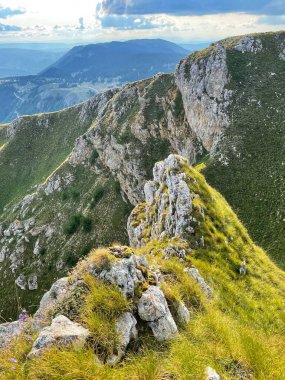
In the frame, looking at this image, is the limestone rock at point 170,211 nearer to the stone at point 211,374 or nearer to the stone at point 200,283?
the stone at point 200,283

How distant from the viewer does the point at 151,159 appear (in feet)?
308

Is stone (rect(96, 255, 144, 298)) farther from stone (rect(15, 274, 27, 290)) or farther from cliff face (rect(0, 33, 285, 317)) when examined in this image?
stone (rect(15, 274, 27, 290))

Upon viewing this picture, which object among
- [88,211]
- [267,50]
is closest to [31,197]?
[88,211]

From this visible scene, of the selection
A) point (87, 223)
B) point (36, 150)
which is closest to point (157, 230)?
point (87, 223)

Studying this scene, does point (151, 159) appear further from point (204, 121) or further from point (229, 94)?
point (229, 94)

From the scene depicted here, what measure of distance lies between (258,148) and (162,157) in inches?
1360

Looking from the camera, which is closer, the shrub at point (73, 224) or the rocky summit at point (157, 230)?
the rocky summit at point (157, 230)

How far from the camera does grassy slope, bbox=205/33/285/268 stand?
48844 mm

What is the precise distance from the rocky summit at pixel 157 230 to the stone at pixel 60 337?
0.05 m

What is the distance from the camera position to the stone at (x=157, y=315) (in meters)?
10.2

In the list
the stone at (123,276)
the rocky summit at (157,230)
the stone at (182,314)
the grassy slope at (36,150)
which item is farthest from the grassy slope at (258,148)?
the grassy slope at (36,150)

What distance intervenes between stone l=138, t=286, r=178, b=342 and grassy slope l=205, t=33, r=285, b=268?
108 ft

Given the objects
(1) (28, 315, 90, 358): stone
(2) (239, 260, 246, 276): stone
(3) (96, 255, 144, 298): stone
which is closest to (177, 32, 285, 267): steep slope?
(2) (239, 260, 246, 276): stone

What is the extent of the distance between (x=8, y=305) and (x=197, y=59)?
281 feet
